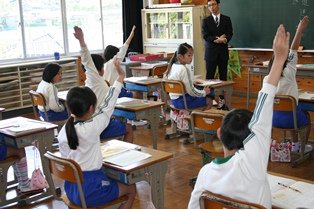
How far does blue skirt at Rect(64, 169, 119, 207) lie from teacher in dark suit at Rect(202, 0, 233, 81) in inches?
173

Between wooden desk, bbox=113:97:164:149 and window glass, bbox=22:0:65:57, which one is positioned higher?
window glass, bbox=22:0:65:57

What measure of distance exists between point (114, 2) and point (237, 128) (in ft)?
25.1

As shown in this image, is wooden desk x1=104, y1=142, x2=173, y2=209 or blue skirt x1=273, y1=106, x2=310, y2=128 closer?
wooden desk x1=104, y1=142, x2=173, y2=209

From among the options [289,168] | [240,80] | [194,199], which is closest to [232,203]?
[194,199]

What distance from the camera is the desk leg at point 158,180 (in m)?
2.61

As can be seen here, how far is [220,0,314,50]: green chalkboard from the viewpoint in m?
6.68

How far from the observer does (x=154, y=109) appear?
167 inches

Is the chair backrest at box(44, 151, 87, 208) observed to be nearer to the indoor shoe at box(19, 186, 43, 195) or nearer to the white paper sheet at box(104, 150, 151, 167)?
the white paper sheet at box(104, 150, 151, 167)

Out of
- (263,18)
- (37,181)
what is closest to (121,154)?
(37,181)

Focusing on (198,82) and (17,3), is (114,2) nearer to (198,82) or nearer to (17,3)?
(17,3)

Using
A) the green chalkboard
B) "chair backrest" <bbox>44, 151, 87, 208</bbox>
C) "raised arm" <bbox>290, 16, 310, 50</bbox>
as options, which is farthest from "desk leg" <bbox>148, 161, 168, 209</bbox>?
the green chalkboard

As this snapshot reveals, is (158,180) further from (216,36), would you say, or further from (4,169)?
(216,36)

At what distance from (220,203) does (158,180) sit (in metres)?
1.07

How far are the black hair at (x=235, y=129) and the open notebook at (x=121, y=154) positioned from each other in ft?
2.80
